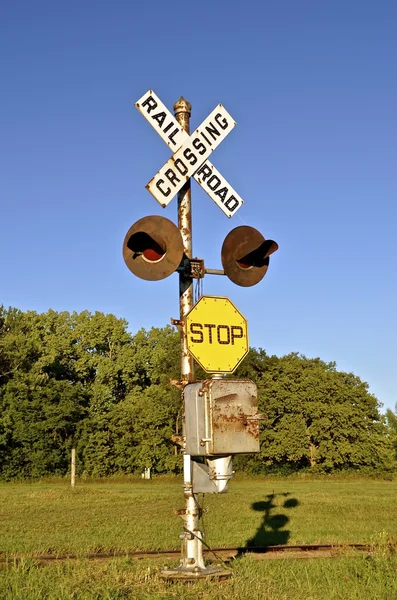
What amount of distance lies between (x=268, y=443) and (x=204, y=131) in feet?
142

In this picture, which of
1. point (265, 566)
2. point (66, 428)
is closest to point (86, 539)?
point (265, 566)

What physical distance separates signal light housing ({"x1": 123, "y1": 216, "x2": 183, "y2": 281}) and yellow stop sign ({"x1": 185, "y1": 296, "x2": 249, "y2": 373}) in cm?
59

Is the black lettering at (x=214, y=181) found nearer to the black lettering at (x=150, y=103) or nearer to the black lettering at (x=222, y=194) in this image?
the black lettering at (x=222, y=194)

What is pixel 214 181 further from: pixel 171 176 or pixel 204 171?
pixel 171 176

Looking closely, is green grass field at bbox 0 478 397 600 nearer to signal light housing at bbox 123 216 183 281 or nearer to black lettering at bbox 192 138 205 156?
signal light housing at bbox 123 216 183 281

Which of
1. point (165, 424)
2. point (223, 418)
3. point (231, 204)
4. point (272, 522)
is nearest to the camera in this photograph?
point (223, 418)

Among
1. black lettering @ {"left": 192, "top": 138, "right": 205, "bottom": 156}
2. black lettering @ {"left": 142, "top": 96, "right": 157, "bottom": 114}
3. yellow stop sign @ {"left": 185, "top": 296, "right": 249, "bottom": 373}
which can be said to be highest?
black lettering @ {"left": 142, "top": 96, "right": 157, "bottom": 114}

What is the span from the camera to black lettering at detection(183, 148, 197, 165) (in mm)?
7684

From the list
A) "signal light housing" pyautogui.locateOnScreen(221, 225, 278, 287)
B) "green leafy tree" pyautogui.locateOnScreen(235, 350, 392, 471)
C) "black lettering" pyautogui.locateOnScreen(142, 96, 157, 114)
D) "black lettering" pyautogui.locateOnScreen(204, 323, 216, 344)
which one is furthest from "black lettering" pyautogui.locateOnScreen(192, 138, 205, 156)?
"green leafy tree" pyautogui.locateOnScreen(235, 350, 392, 471)

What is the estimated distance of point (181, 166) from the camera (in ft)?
25.1

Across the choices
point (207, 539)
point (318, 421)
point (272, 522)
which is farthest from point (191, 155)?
point (318, 421)

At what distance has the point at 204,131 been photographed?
778 cm

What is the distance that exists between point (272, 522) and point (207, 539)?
178 inches

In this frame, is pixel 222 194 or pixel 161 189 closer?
pixel 161 189
